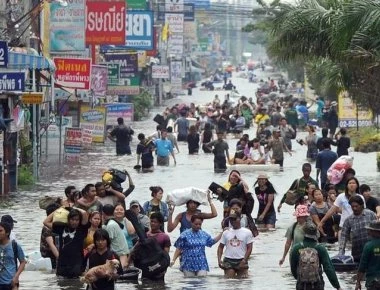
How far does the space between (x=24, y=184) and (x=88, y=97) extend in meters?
16.5

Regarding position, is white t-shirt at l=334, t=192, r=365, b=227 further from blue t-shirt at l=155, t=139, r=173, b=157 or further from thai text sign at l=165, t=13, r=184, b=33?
thai text sign at l=165, t=13, r=184, b=33

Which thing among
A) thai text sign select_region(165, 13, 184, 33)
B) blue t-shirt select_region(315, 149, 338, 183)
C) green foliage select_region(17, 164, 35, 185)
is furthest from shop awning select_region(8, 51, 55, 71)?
thai text sign select_region(165, 13, 184, 33)

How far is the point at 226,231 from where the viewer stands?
2030 centimetres

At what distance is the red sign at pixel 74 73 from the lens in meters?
42.5

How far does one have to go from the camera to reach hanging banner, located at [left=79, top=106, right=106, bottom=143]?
4866 centimetres

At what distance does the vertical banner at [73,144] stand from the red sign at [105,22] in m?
11.7

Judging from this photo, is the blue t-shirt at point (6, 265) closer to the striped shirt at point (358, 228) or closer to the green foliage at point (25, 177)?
the striped shirt at point (358, 228)

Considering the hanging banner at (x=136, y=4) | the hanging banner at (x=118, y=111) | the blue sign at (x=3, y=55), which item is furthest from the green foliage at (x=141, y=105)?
the blue sign at (x=3, y=55)

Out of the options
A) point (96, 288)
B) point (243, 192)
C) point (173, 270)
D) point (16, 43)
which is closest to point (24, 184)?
point (16, 43)

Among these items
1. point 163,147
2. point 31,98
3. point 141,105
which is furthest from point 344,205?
point 141,105

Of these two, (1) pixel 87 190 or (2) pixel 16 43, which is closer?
(1) pixel 87 190

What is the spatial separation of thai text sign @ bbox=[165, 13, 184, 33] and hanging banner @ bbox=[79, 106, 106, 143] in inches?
1816

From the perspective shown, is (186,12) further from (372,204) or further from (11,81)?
(372,204)

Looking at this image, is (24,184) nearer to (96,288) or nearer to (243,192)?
(243,192)
